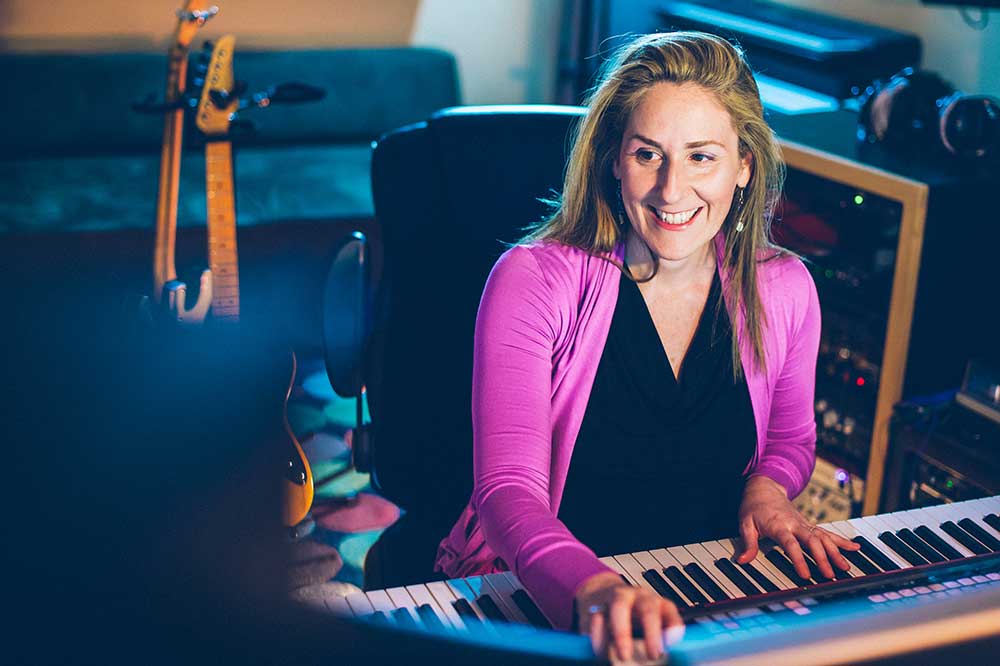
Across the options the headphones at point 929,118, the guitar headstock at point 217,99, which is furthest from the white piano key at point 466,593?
the guitar headstock at point 217,99

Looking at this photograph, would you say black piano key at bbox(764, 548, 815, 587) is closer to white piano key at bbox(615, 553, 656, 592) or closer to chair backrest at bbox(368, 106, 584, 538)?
white piano key at bbox(615, 553, 656, 592)

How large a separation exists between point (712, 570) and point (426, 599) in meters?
0.33

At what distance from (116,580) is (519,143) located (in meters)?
1.16

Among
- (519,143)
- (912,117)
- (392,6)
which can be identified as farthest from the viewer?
(392,6)

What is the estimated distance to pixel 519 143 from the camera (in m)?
1.56

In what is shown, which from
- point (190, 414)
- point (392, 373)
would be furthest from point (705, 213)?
point (190, 414)

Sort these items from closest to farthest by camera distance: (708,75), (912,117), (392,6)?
(708,75) → (912,117) → (392,6)

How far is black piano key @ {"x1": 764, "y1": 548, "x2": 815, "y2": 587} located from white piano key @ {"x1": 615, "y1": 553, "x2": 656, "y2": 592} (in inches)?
6.3

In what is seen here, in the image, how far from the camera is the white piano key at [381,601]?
41.9 inches

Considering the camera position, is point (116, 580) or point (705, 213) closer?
point (116, 580)

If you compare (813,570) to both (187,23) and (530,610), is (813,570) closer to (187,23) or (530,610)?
(530,610)

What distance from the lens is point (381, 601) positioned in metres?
1.08

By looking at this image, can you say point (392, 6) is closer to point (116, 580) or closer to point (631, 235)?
point (631, 235)

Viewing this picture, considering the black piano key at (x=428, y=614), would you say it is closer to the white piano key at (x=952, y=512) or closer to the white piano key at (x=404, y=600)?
the white piano key at (x=404, y=600)
